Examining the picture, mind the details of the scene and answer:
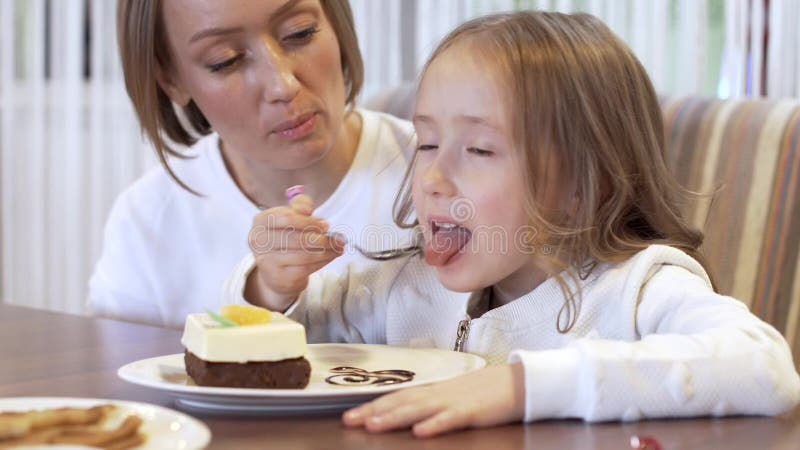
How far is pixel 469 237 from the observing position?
130 cm

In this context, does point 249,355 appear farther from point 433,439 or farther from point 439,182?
point 439,182

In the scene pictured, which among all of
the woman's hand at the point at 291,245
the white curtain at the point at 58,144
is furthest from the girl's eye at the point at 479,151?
the white curtain at the point at 58,144

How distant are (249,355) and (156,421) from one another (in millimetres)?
168

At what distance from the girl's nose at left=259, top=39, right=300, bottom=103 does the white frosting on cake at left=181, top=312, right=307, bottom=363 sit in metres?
0.70

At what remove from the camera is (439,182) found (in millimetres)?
1276

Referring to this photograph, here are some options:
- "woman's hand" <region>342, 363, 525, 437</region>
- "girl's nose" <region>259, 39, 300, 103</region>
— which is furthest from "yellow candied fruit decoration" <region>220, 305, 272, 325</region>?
"girl's nose" <region>259, 39, 300, 103</region>

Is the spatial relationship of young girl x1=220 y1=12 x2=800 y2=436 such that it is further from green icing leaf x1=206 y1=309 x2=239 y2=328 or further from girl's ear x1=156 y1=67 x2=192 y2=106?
girl's ear x1=156 y1=67 x2=192 y2=106

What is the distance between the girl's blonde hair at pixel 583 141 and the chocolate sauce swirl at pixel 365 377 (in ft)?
0.88

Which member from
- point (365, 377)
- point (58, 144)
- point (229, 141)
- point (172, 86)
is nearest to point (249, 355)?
point (365, 377)

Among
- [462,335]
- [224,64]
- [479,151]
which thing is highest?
[224,64]

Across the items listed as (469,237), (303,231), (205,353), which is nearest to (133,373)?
(205,353)

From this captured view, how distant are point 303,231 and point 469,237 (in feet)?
0.69

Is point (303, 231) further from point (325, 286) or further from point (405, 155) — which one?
point (405, 155)

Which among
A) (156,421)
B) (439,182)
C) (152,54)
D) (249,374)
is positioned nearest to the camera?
(156,421)
